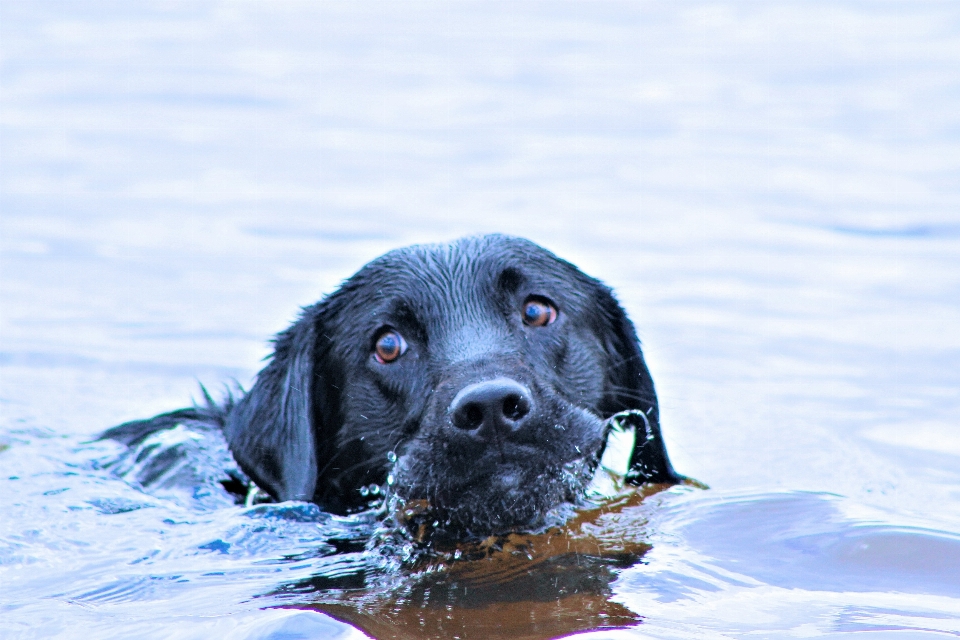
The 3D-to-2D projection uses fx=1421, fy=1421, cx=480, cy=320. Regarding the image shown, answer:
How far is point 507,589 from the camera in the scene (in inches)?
171

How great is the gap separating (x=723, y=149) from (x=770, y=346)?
141 inches

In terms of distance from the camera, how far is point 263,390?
543 centimetres

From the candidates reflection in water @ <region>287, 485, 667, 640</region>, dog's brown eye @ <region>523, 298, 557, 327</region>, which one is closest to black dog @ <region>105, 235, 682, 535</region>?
dog's brown eye @ <region>523, 298, 557, 327</region>

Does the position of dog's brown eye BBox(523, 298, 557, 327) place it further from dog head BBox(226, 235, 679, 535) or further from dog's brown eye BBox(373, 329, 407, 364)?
dog's brown eye BBox(373, 329, 407, 364)

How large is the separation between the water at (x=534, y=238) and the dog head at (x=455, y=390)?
0.23 metres

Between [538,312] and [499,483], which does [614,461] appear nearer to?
[538,312]

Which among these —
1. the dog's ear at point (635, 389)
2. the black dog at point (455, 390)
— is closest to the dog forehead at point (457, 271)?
the black dog at point (455, 390)

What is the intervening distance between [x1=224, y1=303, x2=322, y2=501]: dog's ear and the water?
0.15 meters

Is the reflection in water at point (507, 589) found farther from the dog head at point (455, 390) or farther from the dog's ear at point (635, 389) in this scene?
the dog's ear at point (635, 389)

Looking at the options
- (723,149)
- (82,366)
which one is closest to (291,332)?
(82,366)

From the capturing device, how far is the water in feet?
14.4

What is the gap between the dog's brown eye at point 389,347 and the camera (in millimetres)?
5027

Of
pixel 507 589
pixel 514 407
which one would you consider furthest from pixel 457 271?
pixel 507 589

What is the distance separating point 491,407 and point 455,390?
294mm
